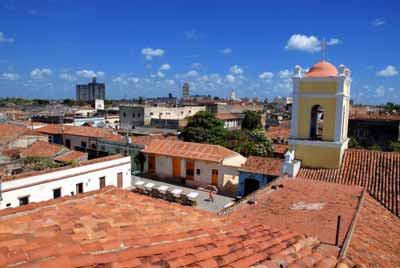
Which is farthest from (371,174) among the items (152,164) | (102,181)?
(152,164)

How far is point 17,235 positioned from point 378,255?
577cm

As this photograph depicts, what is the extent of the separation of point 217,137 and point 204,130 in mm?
1693

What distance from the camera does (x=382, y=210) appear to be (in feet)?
29.1

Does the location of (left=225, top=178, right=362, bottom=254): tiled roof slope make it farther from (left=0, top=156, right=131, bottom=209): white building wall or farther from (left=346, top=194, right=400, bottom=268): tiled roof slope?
(left=0, top=156, right=131, bottom=209): white building wall

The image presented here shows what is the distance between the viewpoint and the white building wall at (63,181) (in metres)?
14.9

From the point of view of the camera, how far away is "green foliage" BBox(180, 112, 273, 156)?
92.2 feet

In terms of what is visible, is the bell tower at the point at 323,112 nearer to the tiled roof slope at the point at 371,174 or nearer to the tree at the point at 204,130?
the tiled roof slope at the point at 371,174

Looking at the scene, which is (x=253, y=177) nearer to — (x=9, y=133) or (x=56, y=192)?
(x=56, y=192)

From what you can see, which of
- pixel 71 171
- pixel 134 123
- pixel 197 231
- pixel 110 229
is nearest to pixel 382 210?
pixel 197 231

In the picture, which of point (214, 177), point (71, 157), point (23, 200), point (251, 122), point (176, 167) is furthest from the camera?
point (251, 122)

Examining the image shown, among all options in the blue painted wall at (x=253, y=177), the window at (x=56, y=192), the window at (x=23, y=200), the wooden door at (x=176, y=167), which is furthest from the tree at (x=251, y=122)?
the window at (x=23, y=200)

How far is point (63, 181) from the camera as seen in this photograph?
17266mm

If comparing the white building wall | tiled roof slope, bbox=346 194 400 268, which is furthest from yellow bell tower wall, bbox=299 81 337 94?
the white building wall

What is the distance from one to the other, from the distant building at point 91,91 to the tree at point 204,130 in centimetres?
11969
